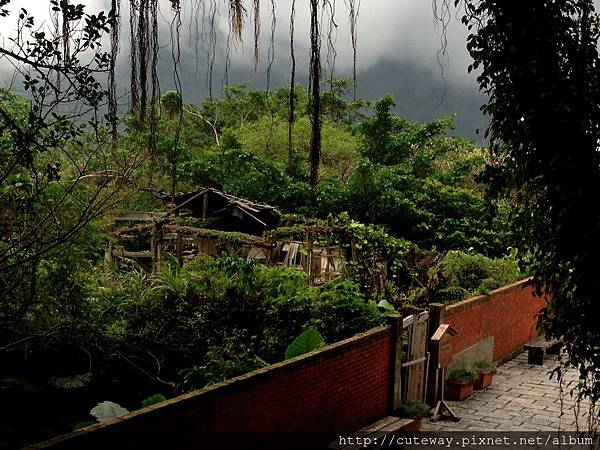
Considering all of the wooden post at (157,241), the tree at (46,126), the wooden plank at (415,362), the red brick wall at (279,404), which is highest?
the tree at (46,126)

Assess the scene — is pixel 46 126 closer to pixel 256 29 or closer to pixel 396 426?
pixel 256 29

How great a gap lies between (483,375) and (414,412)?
2.42 metres

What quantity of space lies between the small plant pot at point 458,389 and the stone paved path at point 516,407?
0.33 ft

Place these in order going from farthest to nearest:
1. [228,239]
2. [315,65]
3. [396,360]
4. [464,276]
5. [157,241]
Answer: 1. [157,241]
2. [228,239]
3. [464,276]
4. [396,360]
5. [315,65]

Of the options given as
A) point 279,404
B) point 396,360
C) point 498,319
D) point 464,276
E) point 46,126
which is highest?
point 46,126

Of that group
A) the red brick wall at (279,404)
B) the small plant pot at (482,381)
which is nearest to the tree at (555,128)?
the red brick wall at (279,404)

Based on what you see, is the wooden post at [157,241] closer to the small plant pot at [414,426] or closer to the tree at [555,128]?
the small plant pot at [414,426]

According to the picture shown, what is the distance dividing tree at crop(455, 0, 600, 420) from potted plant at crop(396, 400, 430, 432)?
11.2 ft

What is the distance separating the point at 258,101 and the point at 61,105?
1169 inches

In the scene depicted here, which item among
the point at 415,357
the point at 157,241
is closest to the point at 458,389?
the point at 415,357

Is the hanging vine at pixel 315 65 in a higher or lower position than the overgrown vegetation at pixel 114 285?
higher

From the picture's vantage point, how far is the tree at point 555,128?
4676 millimetres

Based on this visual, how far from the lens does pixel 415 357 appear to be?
8.87 m

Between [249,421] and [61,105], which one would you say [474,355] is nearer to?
[249,421]
